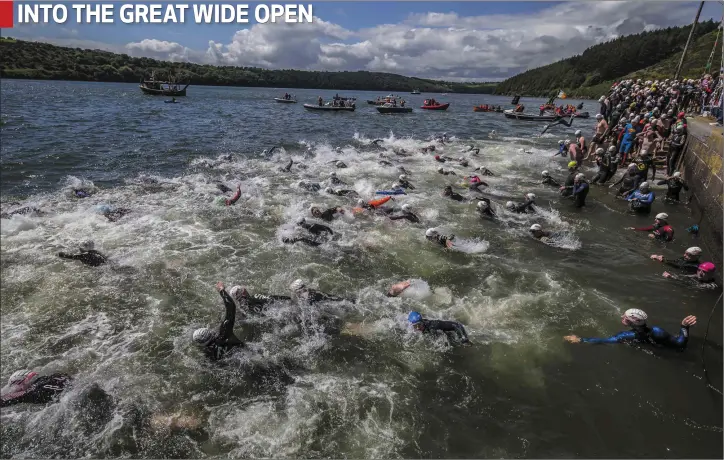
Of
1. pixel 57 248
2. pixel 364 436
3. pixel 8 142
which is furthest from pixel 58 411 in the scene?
pixel 8 142

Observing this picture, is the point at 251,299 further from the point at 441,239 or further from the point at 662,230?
the point at 662,230

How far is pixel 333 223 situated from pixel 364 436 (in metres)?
9.64

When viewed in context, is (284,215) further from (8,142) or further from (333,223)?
(8,142)

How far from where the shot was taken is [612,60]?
13425 centimetres

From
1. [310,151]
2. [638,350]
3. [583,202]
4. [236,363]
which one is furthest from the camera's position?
[310,151]

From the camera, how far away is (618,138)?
2573 centimetres

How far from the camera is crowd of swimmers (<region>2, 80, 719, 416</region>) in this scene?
7.91 m

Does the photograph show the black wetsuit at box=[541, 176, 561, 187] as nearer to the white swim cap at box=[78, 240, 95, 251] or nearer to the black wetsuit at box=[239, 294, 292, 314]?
the black wetsuit at box=[239, 294, 292, 314]

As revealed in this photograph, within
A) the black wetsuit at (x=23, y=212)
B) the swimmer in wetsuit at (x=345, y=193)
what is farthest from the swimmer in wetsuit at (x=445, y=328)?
Answer: the black wetsuit at (x=23, y=212)

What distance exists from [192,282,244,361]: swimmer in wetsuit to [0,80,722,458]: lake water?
0.26m

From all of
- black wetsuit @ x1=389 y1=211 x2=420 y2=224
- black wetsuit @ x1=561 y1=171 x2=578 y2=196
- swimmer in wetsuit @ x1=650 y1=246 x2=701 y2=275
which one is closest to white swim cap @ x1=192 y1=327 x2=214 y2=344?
black wetsuit @ x1=389 y1=211 x2=420 y2=224

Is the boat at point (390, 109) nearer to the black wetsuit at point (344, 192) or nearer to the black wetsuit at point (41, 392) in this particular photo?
the black wetsuit at point (344, 192)

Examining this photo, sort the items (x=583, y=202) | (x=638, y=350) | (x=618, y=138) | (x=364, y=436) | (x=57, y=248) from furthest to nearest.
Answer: (x=618, y=138) → (x=583, y=202) → (x=57, y=248) → (x=638, y=350) → (x=364, y=436)

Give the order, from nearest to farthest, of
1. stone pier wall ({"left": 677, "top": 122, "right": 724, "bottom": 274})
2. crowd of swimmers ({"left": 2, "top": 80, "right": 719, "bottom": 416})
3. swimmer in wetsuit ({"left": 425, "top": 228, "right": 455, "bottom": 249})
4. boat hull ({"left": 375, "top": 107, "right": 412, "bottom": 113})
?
crowd of swimmers ({"left": 2, "top": 80, "right": 719, "bottom": 416}), stone pier wall ({"left": 677, "top": 122, "right": 724, "bottom": 274}), swimmer in wetsuit ({"left": 425, "top": 228, "right": 455, "bottom": 249}), boat hull ({"left": 375, "top": 107, "right": 412, "bottom": 113})
